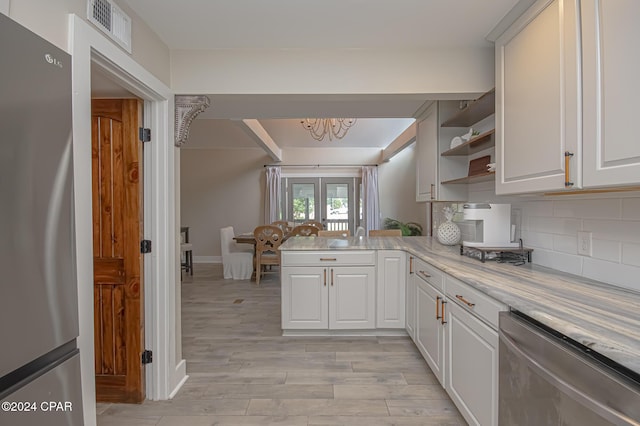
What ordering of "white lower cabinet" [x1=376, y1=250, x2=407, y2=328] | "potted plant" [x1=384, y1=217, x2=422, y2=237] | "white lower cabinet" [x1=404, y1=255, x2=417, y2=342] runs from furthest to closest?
"potted plant" [x1=384, y1=217, x2=422, y2=237], "white lower cabinet" [x1=376, y1=250, x2=407, y2=328], "white lower cabinet" [x1=404, y1=255, x2=417, y2=342]

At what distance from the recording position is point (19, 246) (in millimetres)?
857

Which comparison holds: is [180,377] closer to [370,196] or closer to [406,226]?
[406,226]

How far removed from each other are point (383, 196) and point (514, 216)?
5.70m

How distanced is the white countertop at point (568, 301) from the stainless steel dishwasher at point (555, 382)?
0.19 ft

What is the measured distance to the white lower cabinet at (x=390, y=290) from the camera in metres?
3.08

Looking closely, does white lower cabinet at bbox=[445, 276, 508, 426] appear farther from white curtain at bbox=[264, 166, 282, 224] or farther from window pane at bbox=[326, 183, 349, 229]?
window pane at bbox=[326, 183, 349, 229]

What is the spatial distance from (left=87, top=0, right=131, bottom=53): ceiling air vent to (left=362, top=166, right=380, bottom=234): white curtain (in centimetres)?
639

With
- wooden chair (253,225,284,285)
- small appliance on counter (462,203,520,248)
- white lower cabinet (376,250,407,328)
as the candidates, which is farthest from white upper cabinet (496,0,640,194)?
wooden chair (253,225,284,285)

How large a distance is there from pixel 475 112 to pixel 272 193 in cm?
565

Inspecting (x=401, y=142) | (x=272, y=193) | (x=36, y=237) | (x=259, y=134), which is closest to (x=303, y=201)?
(x=272, y=193)

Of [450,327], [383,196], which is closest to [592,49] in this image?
[450,327]

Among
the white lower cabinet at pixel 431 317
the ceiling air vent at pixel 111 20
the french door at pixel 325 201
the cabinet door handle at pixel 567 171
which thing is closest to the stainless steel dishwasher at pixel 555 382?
the cabinet door handle at pixel 567 171

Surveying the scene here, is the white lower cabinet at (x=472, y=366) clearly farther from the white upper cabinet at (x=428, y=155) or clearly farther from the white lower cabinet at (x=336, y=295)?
the white upper cabinet at (x=428, y=155)

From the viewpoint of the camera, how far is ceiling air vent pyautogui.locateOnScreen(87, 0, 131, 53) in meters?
1.50
